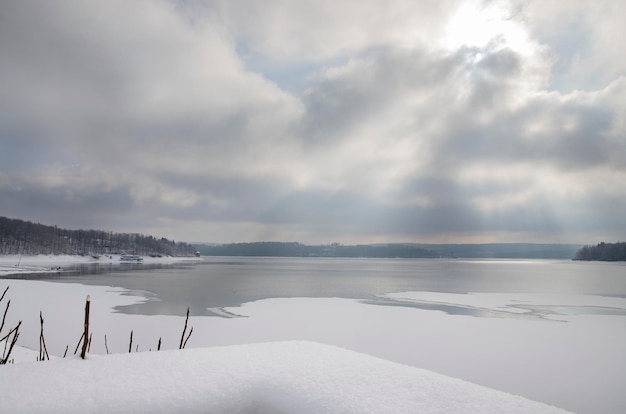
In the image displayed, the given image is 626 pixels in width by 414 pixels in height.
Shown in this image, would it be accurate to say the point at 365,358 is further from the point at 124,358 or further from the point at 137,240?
the point at 137,240

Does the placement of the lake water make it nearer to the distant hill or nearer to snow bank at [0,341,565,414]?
snow bank at [0,341,565,414]

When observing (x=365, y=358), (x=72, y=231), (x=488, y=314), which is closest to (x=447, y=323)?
(x=488, y=314)

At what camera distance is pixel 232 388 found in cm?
257

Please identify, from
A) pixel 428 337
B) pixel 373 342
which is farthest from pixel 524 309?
pixel 373 342

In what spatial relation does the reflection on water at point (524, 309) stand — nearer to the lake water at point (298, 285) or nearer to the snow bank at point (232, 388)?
the lake water at point (298, 285)

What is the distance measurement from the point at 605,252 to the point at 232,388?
148m

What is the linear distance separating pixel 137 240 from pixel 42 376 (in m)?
165

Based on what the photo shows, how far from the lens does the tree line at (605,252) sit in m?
113

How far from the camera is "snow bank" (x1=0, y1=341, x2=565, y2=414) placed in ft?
7.56

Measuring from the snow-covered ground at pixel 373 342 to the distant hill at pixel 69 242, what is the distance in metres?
101

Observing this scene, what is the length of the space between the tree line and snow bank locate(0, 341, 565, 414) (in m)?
139

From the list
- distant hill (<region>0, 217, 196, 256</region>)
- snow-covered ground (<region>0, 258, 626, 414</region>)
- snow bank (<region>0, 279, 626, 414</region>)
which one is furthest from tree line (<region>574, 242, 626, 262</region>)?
distant hill (<region>0, 217, 196, 256</region>)

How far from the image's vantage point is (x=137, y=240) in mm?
153625

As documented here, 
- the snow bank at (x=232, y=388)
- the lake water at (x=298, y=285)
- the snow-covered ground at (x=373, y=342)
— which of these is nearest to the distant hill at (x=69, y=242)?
the lake water at (x=298, y=285)
